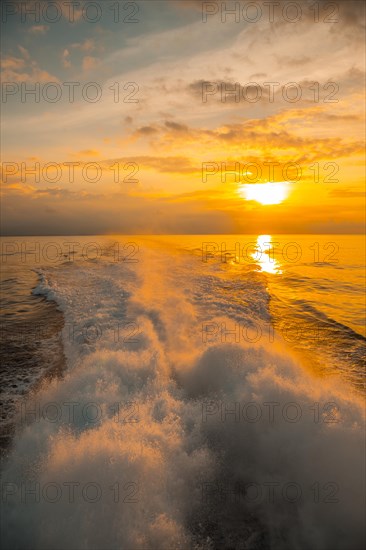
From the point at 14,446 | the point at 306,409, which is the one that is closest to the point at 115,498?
the point at 14,446

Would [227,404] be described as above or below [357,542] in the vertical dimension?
above

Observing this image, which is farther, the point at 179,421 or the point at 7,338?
the point at 7,338

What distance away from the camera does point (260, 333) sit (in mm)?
12125

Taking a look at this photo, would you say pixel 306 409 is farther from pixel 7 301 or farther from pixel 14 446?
pixel 7 301

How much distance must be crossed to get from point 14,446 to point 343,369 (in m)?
9.09

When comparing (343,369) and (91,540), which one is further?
(343,369)

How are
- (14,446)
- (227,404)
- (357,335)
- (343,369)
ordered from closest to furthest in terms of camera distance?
(14,446) < (227,404) < (343,369) < (357,335)

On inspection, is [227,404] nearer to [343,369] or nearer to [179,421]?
[179,421]

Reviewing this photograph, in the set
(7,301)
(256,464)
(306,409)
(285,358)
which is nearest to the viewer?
(256,464)

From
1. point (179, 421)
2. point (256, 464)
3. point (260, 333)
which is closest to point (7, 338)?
point (179, 421)

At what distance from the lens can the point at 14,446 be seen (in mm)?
5613

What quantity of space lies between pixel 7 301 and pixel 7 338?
24.2 feet

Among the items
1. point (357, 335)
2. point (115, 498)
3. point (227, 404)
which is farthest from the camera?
point (357, 335)

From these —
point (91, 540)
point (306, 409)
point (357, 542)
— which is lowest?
point (357, 542)
